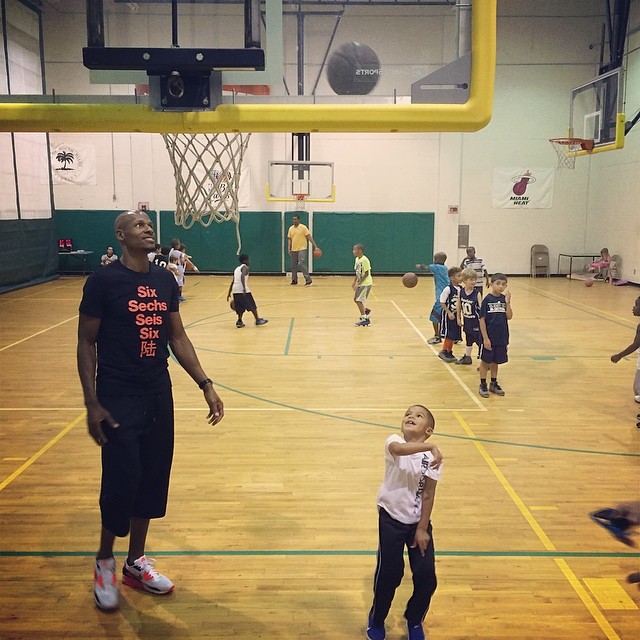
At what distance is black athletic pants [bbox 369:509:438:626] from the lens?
3.33 metres

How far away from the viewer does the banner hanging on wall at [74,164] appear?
2180cm

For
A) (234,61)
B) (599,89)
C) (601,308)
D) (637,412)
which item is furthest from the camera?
(599,89)

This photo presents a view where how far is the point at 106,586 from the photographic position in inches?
150

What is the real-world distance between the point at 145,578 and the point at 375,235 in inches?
758

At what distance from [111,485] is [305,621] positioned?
1342 mm

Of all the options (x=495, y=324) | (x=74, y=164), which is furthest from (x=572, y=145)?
(x=74, y=164)

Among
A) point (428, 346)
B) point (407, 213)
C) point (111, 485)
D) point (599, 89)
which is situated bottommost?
point (428, 346)

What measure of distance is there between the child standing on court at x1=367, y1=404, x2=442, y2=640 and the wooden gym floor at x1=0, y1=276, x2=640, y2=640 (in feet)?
1.59

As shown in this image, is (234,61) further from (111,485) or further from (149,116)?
(111,485)

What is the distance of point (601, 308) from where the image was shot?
15.5 m

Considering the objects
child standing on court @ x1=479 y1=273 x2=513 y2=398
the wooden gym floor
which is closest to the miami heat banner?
the wooden gym floor

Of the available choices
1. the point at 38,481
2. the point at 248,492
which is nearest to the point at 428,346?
the point at 248,492

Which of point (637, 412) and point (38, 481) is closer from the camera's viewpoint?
point (38, 481)

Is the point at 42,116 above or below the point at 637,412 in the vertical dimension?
above
